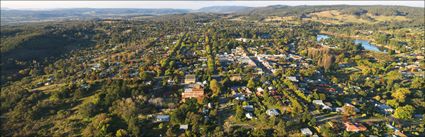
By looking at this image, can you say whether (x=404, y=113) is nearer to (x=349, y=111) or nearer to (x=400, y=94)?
(x=349, y=111)

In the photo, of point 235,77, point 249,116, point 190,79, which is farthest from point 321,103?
point 190,79

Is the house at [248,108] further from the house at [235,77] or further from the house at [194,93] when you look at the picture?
the house at [235,77]

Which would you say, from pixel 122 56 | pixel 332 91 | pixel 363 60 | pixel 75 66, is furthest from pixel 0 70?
pixel 363 60

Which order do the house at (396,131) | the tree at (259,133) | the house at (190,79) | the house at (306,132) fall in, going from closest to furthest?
the tree at (259,133) → the house at (396,131) → the house at (306,132) → the house at (190,79)

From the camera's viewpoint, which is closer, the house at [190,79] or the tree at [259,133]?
the tree at [259,133]

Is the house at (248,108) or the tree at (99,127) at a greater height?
the house at (248,108)

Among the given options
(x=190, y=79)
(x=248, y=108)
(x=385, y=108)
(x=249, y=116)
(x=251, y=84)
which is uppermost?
(x=190, y=79)

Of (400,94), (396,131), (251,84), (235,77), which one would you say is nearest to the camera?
(396,131)

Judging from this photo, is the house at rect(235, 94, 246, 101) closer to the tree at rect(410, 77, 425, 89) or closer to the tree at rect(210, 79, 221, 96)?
the tree at rect(210, 79, 221, 96)

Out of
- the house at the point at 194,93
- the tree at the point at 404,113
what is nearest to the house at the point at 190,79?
the house at the point at 194,93
